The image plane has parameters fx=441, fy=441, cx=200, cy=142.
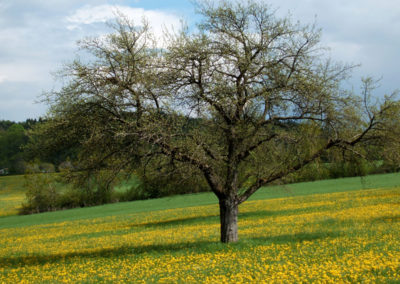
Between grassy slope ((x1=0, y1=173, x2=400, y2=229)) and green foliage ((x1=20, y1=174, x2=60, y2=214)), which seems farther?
green foliage ((x1=20, y1=174, x2=60, y2=214))

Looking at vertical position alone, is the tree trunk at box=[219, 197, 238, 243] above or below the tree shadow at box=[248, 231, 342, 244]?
above

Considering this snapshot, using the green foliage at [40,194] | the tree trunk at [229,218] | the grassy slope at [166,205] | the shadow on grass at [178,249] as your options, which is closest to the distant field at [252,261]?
the shadow on grass at [178,249]

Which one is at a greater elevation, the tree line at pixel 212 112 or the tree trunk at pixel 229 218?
the tree line at pixel 212 112

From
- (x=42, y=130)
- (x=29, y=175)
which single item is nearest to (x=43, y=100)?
(x=42, y=130)

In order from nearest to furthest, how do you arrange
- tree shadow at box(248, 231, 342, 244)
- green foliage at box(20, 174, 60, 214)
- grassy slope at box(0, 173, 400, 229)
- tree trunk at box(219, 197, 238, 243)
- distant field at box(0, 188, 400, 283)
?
distant field at box(0, 188, 400, 283) < tree trunk at box(219, 197, 238, 243) < tree shadow at box(248, 231, 342, 244) < grassy slope at box(0, 173, 400, 229) < green foliage at box(20, 174, 60, 214)

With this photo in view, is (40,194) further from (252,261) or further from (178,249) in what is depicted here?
(252,261)

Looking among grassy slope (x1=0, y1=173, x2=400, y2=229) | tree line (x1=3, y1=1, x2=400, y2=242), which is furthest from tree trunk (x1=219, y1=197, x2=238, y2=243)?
grassy slope (x1=0, y1=173, x2=400, y2=229)

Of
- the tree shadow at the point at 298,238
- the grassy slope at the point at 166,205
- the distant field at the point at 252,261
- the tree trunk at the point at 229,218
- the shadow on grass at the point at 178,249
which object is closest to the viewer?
the distant field at the point at 252,261

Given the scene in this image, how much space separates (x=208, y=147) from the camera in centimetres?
1474

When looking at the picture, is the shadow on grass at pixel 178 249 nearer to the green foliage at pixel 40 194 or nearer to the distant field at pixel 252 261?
the distant field at pixel 252 261

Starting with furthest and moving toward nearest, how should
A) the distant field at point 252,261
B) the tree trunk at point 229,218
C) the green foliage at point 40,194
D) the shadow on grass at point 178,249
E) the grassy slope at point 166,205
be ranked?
the green foliage at point 40,194
the grassy slope at point 166,205
the tree trunk at point 229,218
the shadow on grass at point 178,249
the distant field at point 252,261

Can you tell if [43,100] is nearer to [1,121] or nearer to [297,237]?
[297,237]

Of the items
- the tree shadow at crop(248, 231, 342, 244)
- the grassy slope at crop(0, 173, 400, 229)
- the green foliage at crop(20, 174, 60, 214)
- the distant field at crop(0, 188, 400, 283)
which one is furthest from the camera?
the green foliage at crop(20, 174, 60, 214)

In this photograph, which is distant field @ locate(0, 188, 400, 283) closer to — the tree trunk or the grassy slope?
the tree trunk
